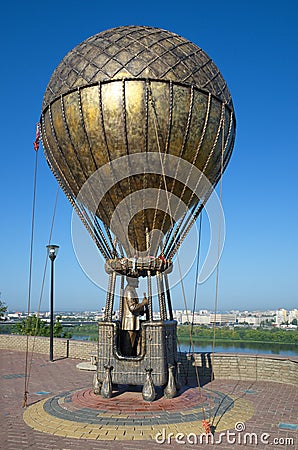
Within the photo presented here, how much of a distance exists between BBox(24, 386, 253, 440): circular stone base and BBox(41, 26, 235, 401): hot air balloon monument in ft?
1.57

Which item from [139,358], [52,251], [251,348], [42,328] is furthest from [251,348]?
[42,328]

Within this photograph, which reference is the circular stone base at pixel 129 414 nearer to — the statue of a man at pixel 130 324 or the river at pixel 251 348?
the statue of a man at pixel 130 324

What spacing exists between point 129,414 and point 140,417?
0.31 metres

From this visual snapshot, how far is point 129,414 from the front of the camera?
8.70m

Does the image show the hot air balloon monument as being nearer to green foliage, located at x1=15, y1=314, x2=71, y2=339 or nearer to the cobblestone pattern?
the cobblestone pattern

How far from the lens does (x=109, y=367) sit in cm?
1010

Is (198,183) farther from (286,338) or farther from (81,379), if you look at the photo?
(286,338)

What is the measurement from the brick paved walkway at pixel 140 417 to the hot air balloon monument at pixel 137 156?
75 cm

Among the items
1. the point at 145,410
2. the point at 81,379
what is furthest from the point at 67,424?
the point at 81,379

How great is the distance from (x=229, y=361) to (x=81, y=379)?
4825 millimetres

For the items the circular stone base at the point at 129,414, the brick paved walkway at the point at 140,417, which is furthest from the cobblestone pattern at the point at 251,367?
the circular stone base at the point at 129,414

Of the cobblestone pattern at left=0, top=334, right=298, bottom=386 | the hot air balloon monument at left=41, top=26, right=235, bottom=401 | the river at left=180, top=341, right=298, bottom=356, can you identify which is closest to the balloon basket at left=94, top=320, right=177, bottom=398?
the hot air balloon monument at left=41, top=26, right=235, bottom=401

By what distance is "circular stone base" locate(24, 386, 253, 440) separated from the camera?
7.70 m

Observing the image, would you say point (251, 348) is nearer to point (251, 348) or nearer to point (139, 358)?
point (251, 348)
